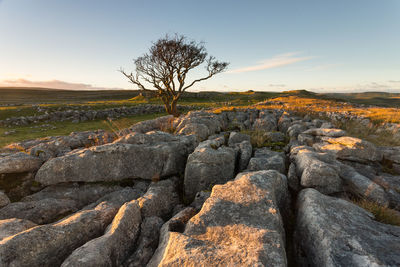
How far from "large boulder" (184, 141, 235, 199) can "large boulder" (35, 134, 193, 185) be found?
1321 mm

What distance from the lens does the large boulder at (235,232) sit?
10.0 feet

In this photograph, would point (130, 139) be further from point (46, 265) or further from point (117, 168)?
point (46, 265)

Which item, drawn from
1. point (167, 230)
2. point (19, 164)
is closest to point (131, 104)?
point (19, 164)

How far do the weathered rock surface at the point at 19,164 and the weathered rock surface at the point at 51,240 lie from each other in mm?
5142

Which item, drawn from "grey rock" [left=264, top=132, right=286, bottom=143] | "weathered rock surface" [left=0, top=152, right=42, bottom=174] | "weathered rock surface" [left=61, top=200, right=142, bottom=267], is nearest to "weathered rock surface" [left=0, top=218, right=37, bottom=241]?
"weathered rock surface" [left=61, top=200, right=142, bottom=267]

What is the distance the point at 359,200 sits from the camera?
18.4 ft

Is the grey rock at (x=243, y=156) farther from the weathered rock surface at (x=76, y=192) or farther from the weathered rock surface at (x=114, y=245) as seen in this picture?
the weathered rock surface at (x=76, y=192)

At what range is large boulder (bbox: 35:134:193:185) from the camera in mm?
7207

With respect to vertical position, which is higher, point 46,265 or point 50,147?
point 50,147

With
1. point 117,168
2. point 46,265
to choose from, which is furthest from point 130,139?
point 46,265

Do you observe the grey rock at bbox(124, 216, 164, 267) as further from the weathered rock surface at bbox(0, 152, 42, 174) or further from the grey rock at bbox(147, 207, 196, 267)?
the weathered rock surface at bbox(0, 152, 42, 174)

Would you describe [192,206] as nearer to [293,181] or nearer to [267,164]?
[267,164]

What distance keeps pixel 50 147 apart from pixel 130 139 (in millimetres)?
4581

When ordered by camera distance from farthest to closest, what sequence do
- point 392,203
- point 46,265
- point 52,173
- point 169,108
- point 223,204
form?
point 169,108, point 52,173, point 392,203, point 223,204, point 46,265
